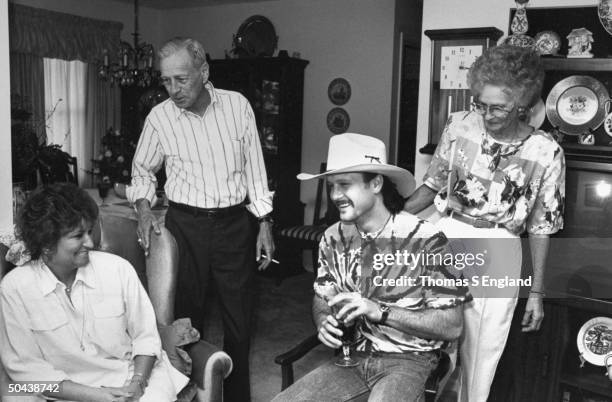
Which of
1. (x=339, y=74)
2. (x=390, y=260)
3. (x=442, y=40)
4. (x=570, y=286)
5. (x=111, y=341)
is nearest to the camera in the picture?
(x=111, y=341)

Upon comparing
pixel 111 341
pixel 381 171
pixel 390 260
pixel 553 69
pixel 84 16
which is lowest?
pixel 111 341

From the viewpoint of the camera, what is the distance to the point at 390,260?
6.66 feet

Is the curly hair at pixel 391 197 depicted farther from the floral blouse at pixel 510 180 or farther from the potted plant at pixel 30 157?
the potted plant at pixel 30 157

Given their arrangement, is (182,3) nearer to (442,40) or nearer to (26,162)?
(26,162)

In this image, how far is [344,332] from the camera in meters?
1.92

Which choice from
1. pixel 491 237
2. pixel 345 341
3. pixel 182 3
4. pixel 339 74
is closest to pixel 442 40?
pixel 491 237

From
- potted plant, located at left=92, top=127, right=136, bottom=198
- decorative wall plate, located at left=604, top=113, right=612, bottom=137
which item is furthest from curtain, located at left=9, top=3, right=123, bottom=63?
decorative wall plate, located at left=604, top=113, right=612, bottom=137

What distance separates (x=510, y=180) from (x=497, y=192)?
6 centimetres

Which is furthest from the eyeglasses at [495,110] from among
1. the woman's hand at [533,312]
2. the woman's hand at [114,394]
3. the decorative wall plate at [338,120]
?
the decorative wall plate at [338,120]

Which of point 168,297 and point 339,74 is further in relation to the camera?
point 339,74

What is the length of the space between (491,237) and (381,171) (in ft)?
1.83

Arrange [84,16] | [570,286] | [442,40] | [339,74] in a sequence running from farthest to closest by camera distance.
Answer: [84,16] < [339,74] < [442,40] < [570,286]

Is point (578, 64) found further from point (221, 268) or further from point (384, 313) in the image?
point (221, 268)

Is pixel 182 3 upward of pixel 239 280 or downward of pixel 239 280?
upward
